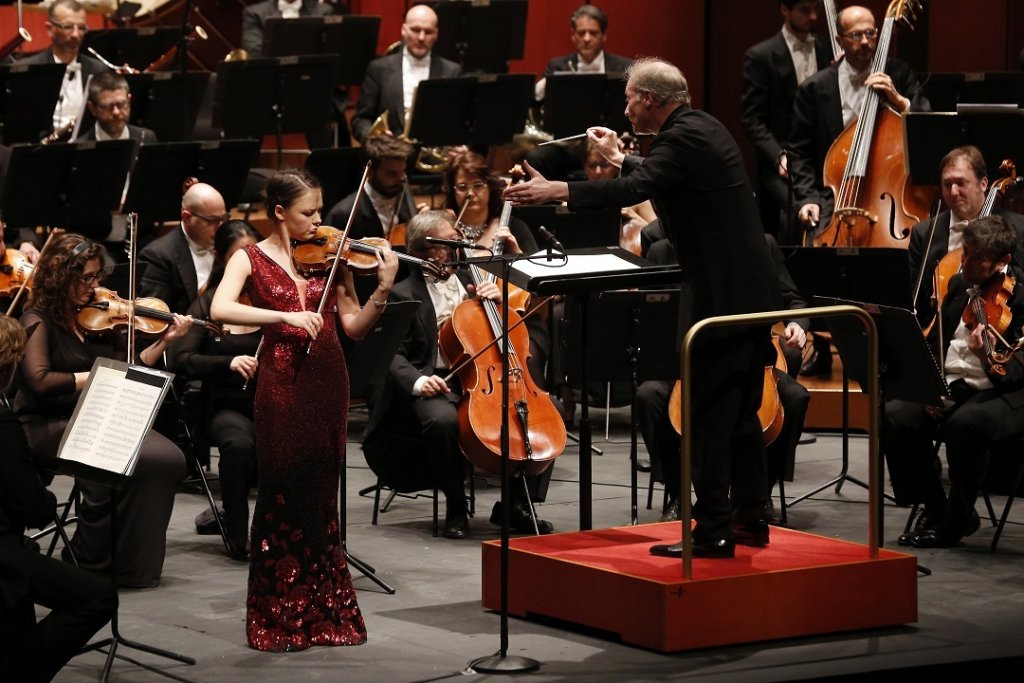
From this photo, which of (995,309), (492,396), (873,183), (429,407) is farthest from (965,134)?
(429,407)

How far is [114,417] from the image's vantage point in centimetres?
429

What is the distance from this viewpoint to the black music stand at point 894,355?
5430 mm

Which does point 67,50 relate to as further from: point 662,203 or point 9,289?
point 662,203

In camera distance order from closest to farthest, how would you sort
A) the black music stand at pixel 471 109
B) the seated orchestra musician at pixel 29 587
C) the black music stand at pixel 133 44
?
1. the seated orchestra musician at pixel 29 587
2. the black music stand at pixel 471 109
3. the black music stand at pixel 133 44

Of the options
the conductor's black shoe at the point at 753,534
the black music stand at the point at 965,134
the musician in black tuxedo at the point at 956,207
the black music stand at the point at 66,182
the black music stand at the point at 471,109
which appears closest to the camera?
the conductor's black shoe at the point at 753,534

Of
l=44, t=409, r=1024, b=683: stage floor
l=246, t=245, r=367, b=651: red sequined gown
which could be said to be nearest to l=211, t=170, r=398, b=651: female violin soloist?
l=246, t=245, r=367, b=651: red sequined gown

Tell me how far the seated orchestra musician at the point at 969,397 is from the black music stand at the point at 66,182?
12.0 feet

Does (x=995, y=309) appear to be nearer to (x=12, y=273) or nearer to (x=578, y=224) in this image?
(x=578, y=224)

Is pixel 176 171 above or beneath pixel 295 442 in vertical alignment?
above

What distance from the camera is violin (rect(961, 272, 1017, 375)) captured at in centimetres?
573

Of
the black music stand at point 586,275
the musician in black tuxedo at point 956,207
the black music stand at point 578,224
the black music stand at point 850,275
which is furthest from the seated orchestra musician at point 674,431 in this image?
the black music stand at point 586,275

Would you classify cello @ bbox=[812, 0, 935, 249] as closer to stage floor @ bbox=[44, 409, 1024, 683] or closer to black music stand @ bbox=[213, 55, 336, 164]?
stage floor @ bbox=[44, 409, 1024, 683]

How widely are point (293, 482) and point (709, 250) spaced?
138 centimetres

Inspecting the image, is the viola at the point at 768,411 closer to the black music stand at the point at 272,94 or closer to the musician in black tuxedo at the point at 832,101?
the musician in black tuxedo at the point at 832,101
